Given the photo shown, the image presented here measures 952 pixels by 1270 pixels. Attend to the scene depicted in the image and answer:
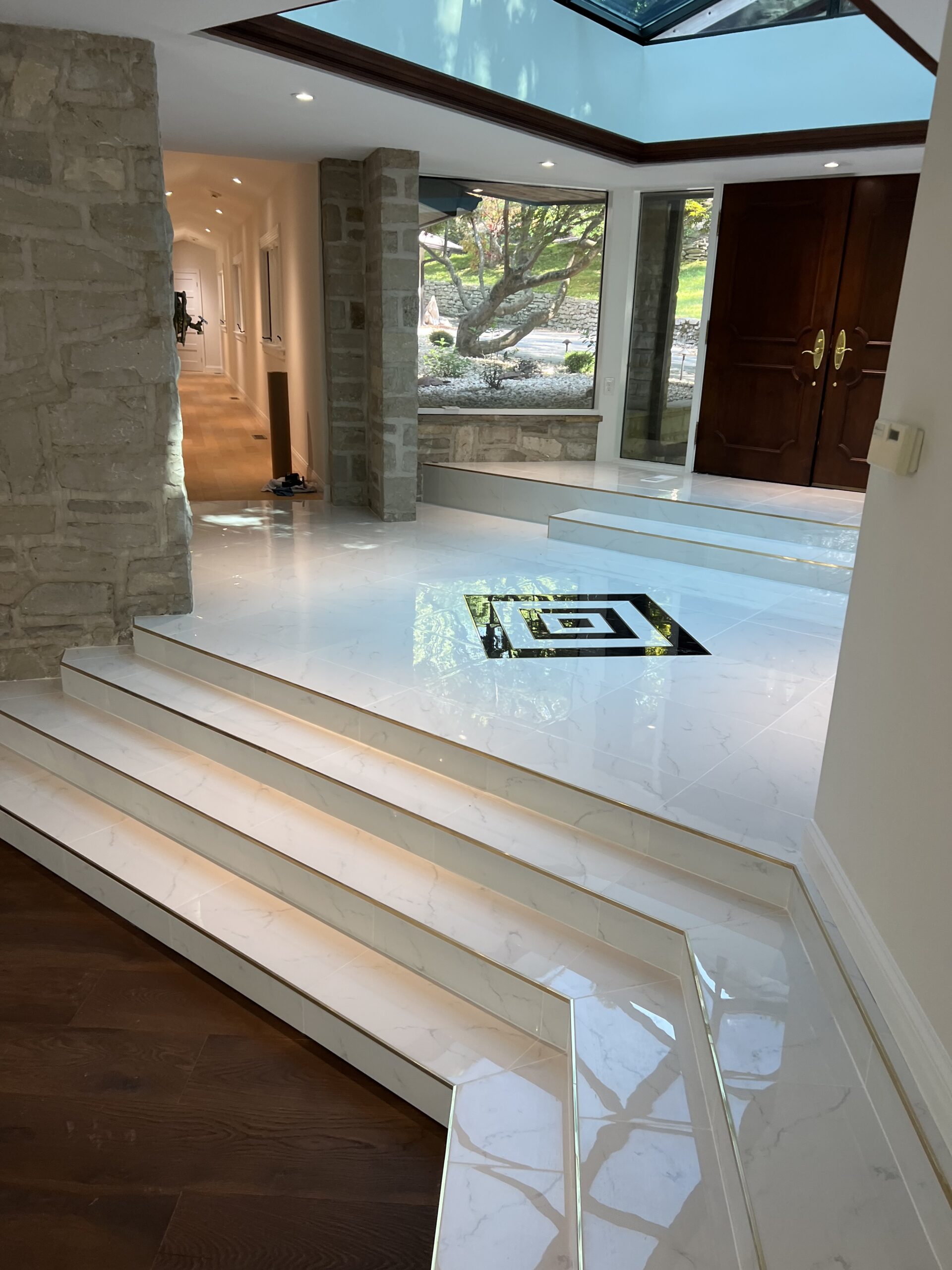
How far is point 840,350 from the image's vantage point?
570 centimetres

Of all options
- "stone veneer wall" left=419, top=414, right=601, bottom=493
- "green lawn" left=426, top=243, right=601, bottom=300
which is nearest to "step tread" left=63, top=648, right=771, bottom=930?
"stone veneer wall" left=419, top=414, right=601, bottom=493

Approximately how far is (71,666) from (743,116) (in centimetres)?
444

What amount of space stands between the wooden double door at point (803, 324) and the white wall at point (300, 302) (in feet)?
8.68

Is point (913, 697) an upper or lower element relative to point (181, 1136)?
upper

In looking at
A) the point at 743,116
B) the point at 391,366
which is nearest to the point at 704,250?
the point at 743,116

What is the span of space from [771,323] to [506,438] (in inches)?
76.2

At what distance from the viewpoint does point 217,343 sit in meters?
17.6

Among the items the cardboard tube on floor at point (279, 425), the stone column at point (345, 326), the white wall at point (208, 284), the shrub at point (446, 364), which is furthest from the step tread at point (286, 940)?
the white wall at point (208, 284)

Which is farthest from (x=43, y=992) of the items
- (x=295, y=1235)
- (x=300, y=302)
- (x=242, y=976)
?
(x=300, y=302)

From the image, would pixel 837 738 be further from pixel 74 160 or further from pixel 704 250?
pixel 704 250

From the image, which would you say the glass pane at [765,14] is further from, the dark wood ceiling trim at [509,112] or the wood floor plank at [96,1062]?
the wood floor plank at [96,1062]

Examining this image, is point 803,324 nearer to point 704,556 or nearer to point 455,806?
point 704,556

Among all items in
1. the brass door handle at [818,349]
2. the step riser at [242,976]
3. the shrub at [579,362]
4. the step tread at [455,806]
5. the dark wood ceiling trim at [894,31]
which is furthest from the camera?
the shrub at [579,362]

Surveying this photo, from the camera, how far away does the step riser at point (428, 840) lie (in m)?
2.23
